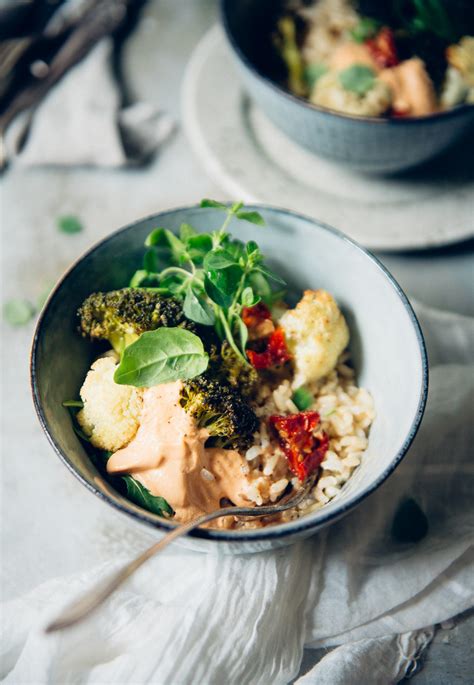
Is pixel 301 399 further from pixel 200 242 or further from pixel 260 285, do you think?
pixel 200 242

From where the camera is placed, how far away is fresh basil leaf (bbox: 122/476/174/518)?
1325 mm

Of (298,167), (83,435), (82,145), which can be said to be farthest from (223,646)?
(82,145)

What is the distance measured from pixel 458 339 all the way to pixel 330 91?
748 millimetres

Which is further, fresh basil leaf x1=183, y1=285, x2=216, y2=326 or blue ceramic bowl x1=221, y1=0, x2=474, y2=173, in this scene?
blue ceramic bowl x1=221, y1=0, x2=474, y2=173

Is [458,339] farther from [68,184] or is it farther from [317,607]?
[68,184]

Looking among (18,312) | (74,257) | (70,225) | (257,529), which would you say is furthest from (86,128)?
(257,529)

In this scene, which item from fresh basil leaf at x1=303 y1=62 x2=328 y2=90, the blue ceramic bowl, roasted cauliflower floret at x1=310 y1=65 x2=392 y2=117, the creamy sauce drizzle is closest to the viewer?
the creamy sauce drizzle

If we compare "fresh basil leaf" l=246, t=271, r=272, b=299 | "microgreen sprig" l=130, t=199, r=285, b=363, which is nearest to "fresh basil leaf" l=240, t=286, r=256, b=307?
"microgreen sprig" l=130, t=199, r=285, b=363

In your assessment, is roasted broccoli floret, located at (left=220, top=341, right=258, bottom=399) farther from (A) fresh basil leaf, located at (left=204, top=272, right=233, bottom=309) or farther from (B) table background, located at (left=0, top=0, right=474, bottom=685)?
(B) table background, located at (left=0, top=0, right=474, bottom=685)

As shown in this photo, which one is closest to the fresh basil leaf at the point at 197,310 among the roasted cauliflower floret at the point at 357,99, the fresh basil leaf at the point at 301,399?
the fresh basil leaf at the point at 301,399

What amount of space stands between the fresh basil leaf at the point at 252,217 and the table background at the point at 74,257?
2.02 feet

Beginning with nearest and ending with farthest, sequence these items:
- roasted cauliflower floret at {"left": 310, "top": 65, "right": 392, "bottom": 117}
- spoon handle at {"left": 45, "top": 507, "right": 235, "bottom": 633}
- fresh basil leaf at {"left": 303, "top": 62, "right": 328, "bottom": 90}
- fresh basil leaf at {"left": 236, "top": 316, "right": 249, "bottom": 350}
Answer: spoon handle at {"left": 45, "top": 507, "right": 235, "bottom": 633}, fresh basil leaf at {"left": 236, "top": 316, "right": 249, "bottom": 350}, roasted cauliflower floret at {"left": 310, "top": 65, "right": 392, "bottom": 117}, fresh basil leaf at {"left": 303, "top": 62, "right": 328, "bottom": 90}

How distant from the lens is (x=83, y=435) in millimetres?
1432

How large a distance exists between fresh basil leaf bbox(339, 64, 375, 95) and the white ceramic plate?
0.77ft
